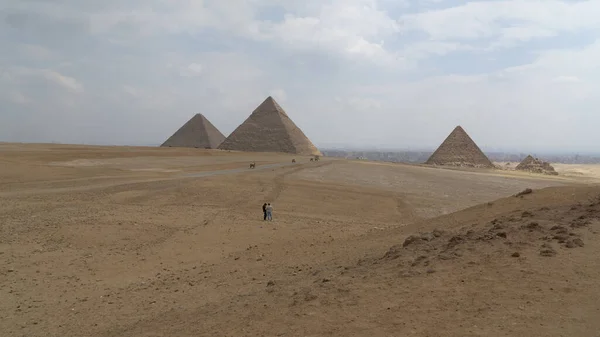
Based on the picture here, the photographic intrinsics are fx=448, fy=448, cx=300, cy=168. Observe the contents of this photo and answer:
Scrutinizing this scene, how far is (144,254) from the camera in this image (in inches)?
393

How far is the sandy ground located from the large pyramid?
4264 cm

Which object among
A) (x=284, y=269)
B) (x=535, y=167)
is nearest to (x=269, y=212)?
(x=284, y=269)

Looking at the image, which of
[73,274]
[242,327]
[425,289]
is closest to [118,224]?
[73,274]

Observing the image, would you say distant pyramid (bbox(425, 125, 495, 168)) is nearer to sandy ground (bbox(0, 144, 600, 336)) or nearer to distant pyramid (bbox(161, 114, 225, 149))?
distant pyramid (bbox(161, 114, 225, 149))

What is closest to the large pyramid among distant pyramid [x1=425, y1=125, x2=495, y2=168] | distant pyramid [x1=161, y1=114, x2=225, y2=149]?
distant pyramid [x1=161, y1=114, x2=225, y2=149]

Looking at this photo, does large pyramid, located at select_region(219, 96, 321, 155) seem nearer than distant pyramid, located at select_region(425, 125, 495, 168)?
No

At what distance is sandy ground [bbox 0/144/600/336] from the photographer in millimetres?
4438

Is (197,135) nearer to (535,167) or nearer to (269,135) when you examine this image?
(269,135)

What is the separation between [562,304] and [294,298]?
9.18ft

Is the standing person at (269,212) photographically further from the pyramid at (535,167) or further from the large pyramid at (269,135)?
the large pyramid at (269,135)

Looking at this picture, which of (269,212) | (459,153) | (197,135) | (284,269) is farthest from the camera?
(197,135)

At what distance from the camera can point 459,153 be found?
2099 inches

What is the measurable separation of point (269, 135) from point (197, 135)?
17.1 m

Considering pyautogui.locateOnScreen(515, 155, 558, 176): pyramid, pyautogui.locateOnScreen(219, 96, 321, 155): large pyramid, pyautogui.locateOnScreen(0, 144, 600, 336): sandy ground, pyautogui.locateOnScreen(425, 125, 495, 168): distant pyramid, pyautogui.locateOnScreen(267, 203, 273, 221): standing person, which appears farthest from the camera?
pyautogui.locateOnScreen(219, 96, 321, 155): large pyramid
